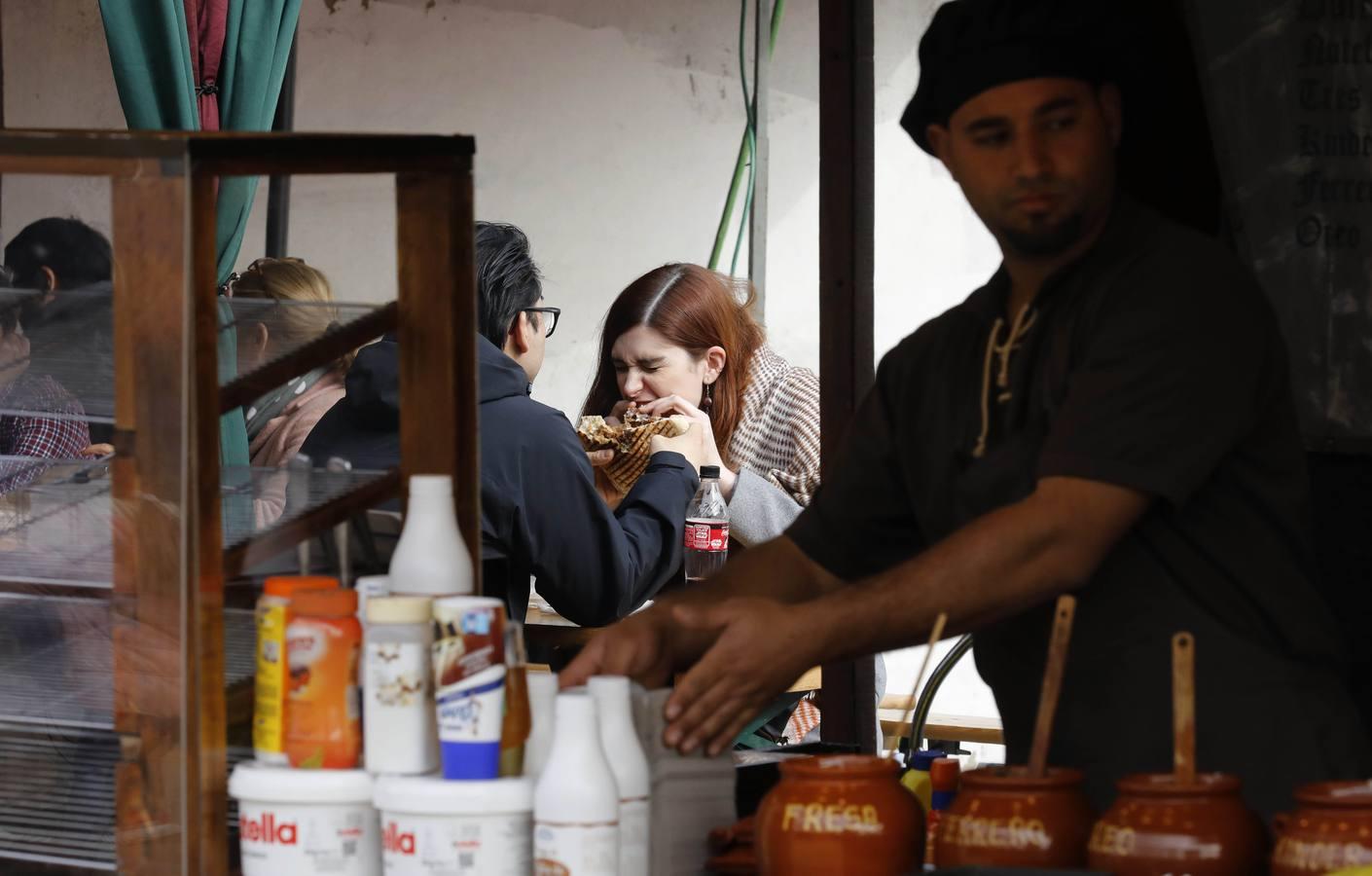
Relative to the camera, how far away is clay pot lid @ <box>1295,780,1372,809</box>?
4.68 ft

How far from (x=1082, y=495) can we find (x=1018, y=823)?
1.37ft

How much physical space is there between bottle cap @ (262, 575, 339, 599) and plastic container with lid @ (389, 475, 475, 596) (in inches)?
2.8

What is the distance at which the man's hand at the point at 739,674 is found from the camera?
71.0 inches

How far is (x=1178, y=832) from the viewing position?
58.3 inches

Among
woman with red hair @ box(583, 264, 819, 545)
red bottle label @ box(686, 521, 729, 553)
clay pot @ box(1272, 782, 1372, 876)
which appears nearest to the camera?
clay pot @ box(1272, 782, 1372, 876)

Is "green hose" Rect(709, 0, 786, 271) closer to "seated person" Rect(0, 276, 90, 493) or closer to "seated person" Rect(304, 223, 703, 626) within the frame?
"seated person" Rect(304, 223, 703, 626)

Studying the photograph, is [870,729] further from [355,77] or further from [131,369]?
[355,77]

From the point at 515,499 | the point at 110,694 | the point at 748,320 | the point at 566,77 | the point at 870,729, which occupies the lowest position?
the point at 870,729

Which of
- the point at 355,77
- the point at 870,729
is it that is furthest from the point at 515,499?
the point at 355,77

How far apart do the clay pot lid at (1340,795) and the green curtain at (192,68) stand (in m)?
2.62

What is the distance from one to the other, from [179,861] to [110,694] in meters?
0.21

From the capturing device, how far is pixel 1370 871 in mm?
1337

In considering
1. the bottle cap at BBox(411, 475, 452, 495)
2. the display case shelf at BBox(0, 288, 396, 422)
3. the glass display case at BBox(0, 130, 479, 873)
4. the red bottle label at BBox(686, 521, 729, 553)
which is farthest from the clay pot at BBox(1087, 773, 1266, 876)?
the red bottle label at BBox(686, 521, 729, 553)

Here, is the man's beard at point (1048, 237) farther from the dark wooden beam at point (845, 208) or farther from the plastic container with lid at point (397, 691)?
the dark wooden beam at point (845, 208)
